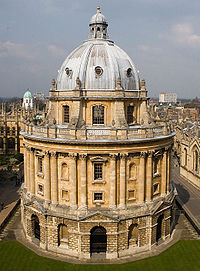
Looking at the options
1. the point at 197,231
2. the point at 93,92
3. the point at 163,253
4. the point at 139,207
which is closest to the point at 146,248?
the point at 163,253

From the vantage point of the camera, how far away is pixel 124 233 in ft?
110

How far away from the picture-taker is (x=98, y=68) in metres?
35.8

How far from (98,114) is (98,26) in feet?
42.8

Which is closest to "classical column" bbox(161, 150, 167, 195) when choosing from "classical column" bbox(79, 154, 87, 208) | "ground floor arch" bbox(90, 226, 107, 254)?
"ground floor arch" bbox(90, 226, 107, 254)

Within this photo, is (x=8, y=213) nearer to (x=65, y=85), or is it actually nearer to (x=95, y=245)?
(x=95, y=245)

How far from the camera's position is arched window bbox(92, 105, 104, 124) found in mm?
35594

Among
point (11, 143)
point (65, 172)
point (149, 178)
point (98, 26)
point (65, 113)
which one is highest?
point (98, 26)

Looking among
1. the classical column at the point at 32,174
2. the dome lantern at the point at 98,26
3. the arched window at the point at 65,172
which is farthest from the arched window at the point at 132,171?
the dome lantern at the point at 98,26

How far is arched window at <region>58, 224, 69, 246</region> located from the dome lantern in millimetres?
24543

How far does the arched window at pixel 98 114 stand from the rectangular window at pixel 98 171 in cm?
549

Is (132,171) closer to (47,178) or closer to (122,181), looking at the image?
(122,181)

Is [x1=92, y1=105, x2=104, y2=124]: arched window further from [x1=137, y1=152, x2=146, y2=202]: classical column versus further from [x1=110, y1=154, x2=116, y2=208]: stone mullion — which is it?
[x1=137, y1=152, x2=146, y2=202]: classical column

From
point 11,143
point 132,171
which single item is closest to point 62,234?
point 132,171

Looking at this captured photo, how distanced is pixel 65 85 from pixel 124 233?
18594mm
